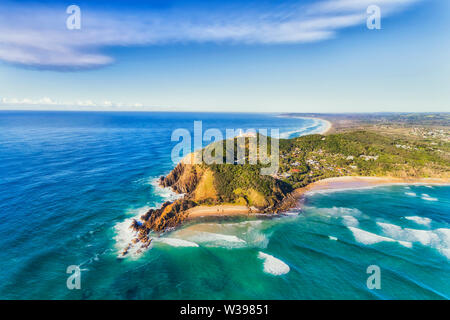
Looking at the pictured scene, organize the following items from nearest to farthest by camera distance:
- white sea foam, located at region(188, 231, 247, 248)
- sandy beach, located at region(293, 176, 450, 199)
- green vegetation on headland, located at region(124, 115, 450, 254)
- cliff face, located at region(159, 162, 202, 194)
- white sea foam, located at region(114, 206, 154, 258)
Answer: white sea foam, located at region(114, 206, 154, 258) → white sea foam, located at region(188, 231, 247, 248) → green vegetation on headland, located at region(124, 115, 450, 254) → cliff face, located at region(159, 162, 202, 194) → sandy beach, located at region(293, 176, 450, 199)

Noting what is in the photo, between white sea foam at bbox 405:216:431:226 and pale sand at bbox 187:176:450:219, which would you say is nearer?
white sea foam at bbox 405:216:431:226

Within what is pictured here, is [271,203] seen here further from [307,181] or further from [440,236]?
[440,236]

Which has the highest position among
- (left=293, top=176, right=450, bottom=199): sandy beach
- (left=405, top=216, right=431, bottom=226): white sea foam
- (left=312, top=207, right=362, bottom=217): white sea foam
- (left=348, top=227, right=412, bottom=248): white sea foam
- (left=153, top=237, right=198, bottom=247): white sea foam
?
(left=293, top=176, right=450, bottom=199): sandy beach

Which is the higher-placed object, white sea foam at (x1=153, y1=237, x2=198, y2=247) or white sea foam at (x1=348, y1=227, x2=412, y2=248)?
white sea foam at (x1=348, y1=227, x2=412, y2=248)

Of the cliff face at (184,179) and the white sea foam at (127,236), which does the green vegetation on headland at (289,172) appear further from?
the white sea foam at (127,236)

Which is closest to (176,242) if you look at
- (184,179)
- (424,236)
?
(184,179)

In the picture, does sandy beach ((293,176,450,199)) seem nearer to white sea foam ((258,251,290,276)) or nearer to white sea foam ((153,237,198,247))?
white sea foam ((258,251,290,276))

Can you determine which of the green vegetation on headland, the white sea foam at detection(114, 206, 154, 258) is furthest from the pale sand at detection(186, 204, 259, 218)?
the white sea foam at detection(114, 206, 154, 258)
